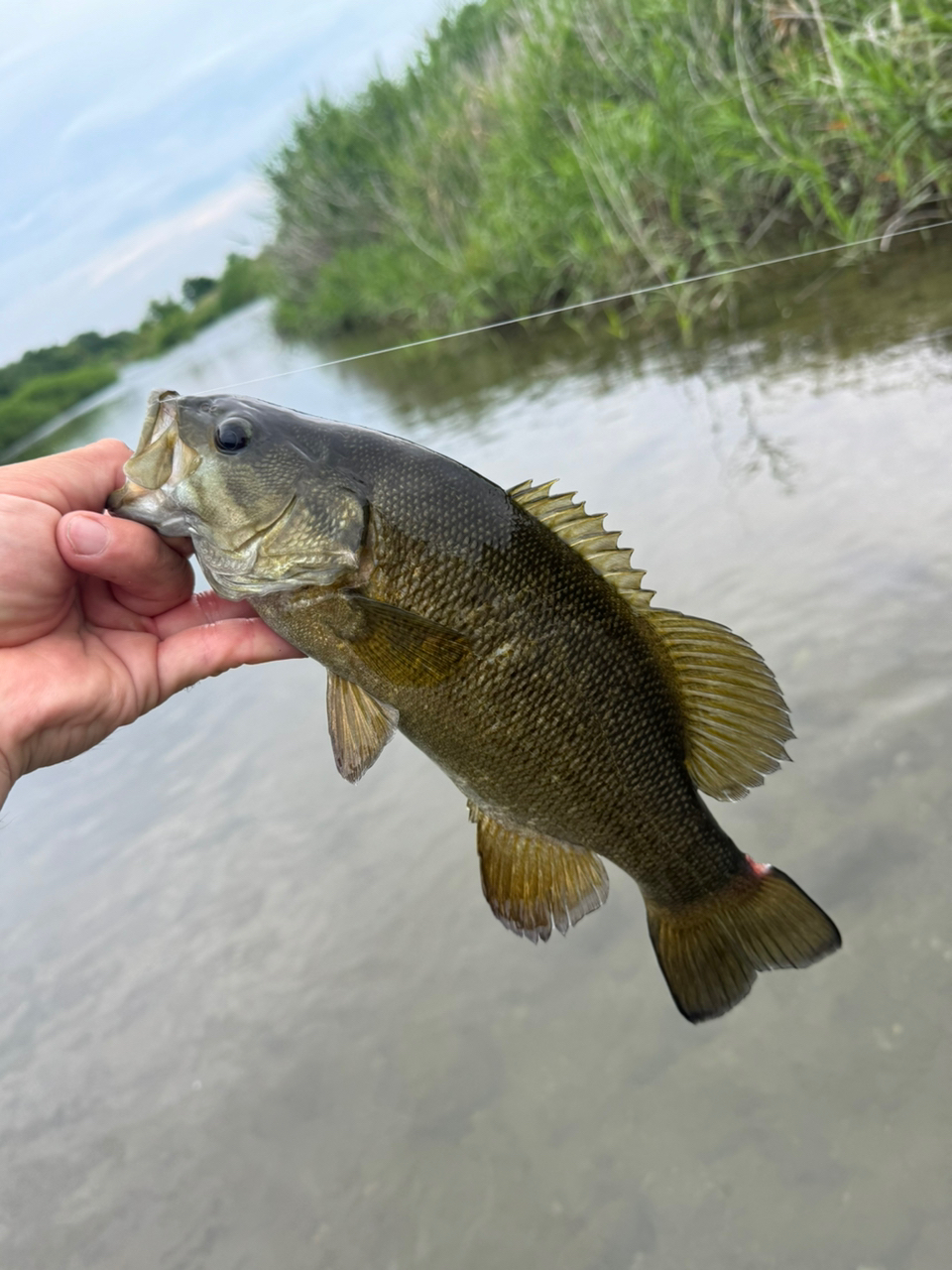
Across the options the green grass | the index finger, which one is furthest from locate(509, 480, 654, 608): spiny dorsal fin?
the green grass

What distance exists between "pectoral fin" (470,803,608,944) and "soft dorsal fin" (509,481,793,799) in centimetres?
34

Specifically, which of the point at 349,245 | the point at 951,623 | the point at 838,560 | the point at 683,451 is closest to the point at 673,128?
the point at 683,451

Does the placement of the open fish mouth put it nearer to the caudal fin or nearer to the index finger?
the index finger

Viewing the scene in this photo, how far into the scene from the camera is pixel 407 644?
1.98m

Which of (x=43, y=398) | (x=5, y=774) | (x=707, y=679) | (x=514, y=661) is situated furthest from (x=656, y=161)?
(x=5, y=774)

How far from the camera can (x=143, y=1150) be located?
3209 mm

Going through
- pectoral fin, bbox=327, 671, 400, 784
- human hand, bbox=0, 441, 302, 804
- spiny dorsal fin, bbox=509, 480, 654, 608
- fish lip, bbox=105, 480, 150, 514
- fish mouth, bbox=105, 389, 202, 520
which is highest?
fish mouth, bbox=105, 389, 202, 520

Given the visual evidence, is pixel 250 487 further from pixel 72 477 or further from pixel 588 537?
pixel 588 537

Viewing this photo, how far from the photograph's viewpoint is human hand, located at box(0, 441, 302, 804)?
2.29 m

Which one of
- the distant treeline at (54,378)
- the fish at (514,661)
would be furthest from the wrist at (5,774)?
the distant treeline at (54,378)

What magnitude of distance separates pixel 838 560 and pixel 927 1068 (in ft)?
8.17

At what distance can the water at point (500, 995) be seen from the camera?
249 cm

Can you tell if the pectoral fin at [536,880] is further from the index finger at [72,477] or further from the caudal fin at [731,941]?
the index finger at [72,477]

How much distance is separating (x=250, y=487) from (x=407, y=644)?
497mm
